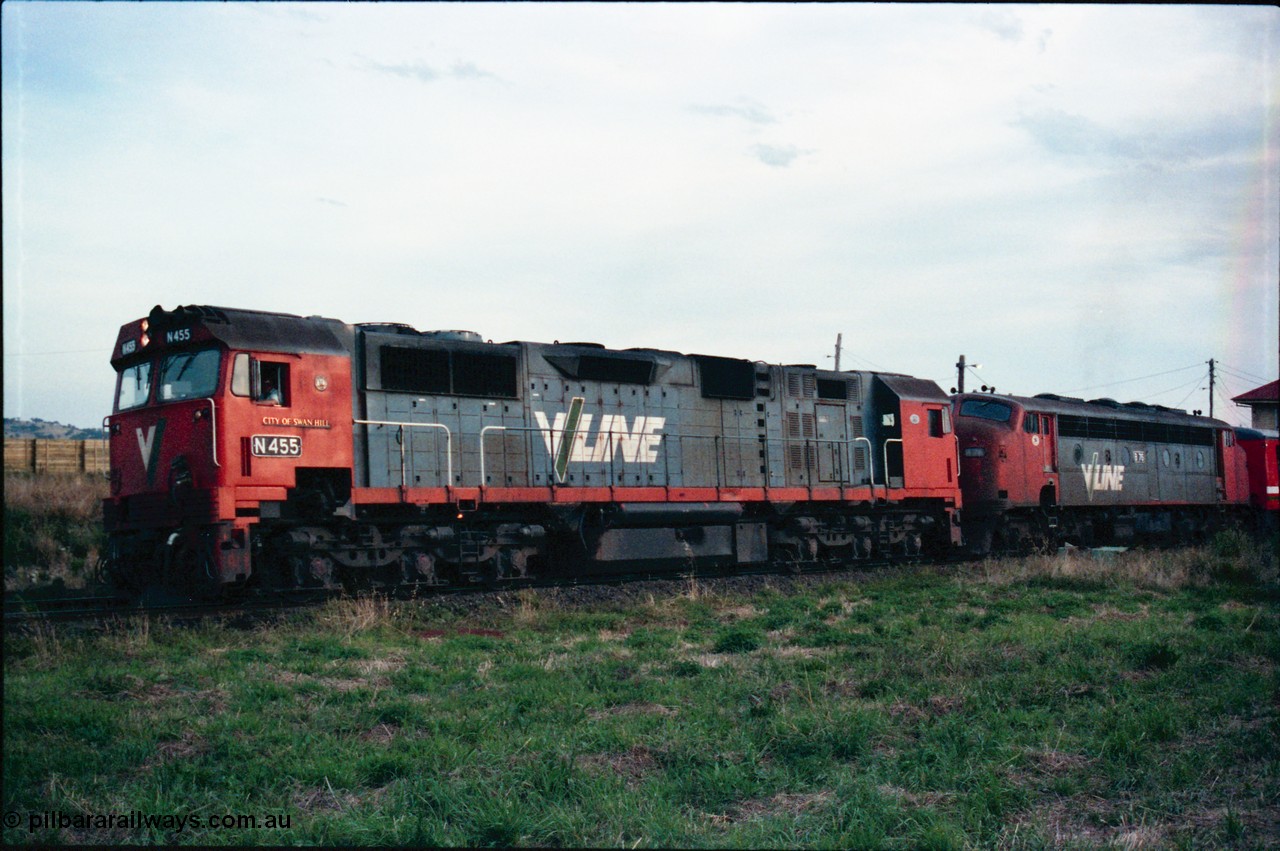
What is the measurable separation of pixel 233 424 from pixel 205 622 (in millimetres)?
2485

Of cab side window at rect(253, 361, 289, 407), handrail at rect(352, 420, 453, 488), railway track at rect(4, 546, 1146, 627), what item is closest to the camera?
railway track at rect(4, 546, 1146, 627)

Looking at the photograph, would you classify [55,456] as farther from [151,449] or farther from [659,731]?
[659,731]

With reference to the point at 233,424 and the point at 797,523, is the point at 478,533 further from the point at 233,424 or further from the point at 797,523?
the point at 797,523

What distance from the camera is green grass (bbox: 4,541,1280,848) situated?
5.75 metres

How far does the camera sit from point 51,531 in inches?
901

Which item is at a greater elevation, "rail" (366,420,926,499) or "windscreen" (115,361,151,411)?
"windscreen" (115,361,151,411)

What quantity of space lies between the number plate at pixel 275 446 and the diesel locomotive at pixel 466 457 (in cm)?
2

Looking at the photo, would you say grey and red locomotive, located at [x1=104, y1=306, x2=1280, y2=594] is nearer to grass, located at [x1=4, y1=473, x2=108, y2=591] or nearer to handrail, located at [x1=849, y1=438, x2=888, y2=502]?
handrail, located at [x1=849, y1=438, x2=888, y2=502]

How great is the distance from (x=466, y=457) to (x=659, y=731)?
28.5 feet

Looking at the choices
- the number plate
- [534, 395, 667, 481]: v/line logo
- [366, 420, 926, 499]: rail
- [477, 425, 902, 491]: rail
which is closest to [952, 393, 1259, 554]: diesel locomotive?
[366, 420, 926, 499]: rail

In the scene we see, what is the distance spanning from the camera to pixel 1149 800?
6109 mm

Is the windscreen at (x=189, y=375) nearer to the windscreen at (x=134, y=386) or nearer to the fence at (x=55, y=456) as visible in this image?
the windscreen at (x=134, y=386)

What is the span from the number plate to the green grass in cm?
216

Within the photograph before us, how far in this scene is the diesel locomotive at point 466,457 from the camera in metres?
13.2
